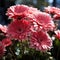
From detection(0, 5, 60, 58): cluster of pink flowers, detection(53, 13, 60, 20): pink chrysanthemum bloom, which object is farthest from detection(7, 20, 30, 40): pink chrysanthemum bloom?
detection(53, 13, 60, 20): pink chrysanthemum bloom

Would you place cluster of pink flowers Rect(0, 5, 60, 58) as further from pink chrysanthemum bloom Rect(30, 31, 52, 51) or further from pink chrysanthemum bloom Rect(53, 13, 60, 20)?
pink chrysanthemum bloom Rect(53, 13, 60, 20)

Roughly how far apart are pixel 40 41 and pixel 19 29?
0.22 ft

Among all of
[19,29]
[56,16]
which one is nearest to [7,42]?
[19,29]

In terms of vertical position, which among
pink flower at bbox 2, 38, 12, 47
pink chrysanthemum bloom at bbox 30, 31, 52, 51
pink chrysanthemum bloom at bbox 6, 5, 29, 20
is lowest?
pink flower at bbox 2, 38, 12, 47

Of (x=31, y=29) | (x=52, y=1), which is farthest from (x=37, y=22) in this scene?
(x=52, y=1)

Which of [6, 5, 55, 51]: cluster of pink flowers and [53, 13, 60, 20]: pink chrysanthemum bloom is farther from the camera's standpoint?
[53, 13, 60, 20]: pink chrysanthemum bloom

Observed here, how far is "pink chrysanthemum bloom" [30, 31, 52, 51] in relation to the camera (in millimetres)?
683

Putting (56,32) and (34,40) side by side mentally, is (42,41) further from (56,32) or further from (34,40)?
(56,32)

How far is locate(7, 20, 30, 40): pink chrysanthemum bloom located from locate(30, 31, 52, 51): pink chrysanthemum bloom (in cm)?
3

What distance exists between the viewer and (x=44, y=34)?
0.71 metres

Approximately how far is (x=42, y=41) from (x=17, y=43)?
122 millimetres

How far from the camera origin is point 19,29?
70cm

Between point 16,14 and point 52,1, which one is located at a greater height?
point 16,14

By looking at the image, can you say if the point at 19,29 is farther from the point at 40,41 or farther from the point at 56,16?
the point at 56,16
